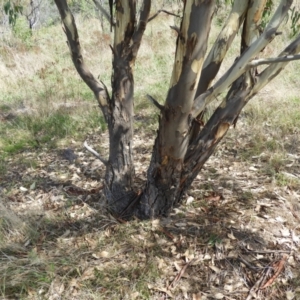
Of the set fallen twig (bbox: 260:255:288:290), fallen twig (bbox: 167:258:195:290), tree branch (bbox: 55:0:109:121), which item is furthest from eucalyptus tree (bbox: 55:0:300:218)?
fallen twig (bbox: 260:255:288:290)

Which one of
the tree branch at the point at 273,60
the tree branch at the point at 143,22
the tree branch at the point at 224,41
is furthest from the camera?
the tree branch at the point at 143,22

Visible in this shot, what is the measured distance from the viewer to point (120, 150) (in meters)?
2.27

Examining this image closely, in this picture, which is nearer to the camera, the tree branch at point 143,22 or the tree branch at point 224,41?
the tree branch at point 224,41

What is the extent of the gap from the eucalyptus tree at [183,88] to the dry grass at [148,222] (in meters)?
0.27

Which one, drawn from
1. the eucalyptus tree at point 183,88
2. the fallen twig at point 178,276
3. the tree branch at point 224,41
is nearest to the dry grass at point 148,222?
the fallen twig at point 178,276

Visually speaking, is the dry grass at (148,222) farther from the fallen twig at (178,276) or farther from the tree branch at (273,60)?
the tree branch at (273,60)

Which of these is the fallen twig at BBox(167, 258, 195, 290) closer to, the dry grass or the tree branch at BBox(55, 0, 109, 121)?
the dry grass

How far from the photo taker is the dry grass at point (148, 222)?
6.01ft

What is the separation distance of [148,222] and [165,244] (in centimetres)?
23

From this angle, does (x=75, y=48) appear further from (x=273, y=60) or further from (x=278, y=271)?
(x=278, y=271)

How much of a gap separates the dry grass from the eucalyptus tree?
0.89 feet

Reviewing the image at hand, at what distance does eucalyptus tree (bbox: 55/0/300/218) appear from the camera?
5.06ft

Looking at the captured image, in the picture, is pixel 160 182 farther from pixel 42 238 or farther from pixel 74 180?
pixel 74 180

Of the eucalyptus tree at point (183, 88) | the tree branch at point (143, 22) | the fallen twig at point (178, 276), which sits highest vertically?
the tree branch at point (143, 22)
